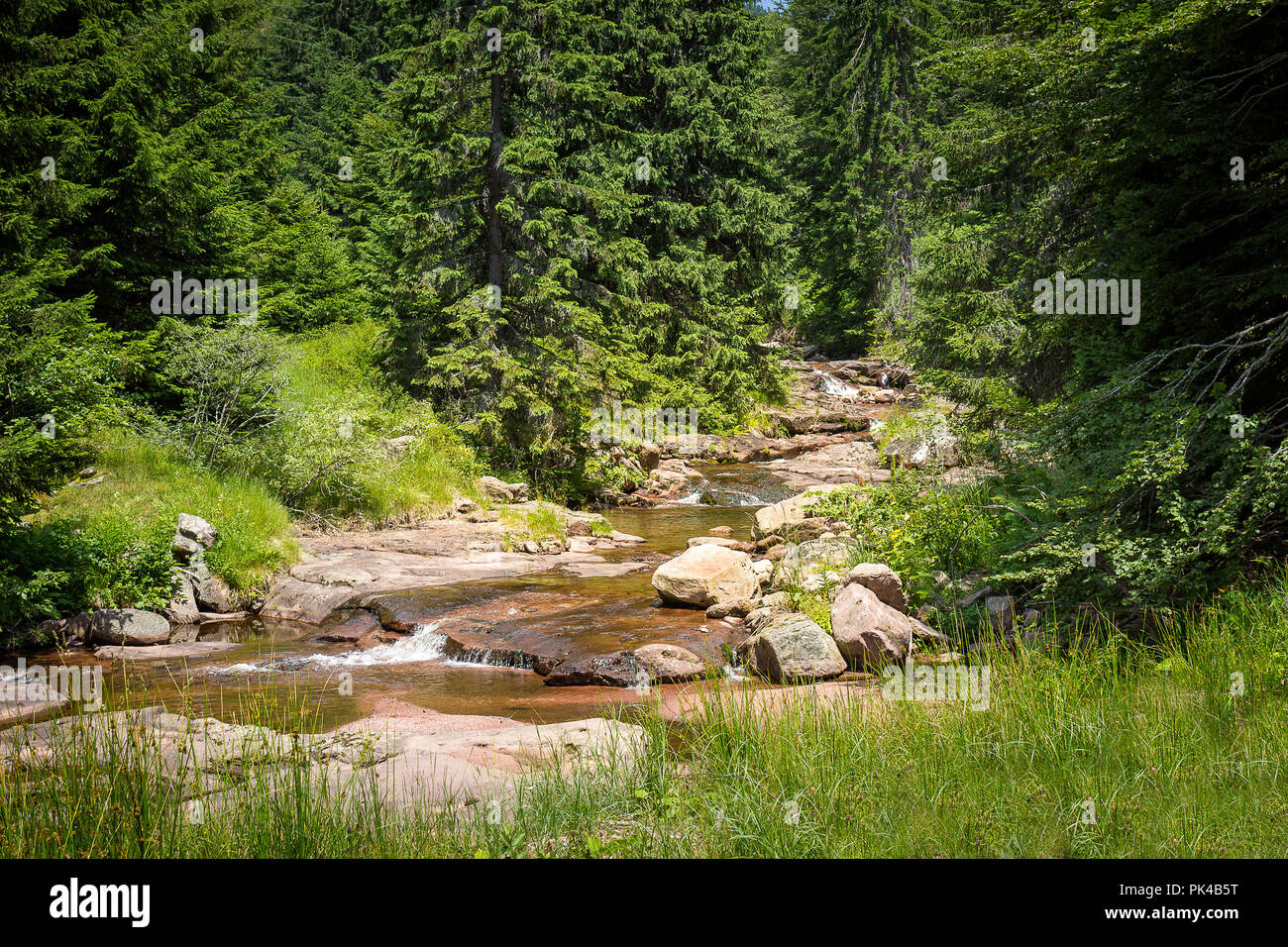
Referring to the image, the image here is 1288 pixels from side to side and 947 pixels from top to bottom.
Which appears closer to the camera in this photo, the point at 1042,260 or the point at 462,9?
the point at 1042,260

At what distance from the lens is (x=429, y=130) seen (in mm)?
18109

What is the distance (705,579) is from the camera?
1076 cm

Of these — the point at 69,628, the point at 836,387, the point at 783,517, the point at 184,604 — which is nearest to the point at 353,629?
the point at 184,604

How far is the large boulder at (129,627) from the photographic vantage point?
9.52m

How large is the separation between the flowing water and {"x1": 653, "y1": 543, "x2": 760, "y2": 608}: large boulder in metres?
0.22

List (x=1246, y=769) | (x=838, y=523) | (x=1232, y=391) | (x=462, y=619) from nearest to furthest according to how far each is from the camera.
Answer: (x=1246, y=769) → (x=1232, y=391) → (x=462, y=619) → (x=838, y=523)

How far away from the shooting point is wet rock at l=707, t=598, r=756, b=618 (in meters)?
10.3

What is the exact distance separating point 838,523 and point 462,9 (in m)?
14.3

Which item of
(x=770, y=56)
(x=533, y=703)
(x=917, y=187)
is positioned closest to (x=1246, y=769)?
(x=533, y=703)

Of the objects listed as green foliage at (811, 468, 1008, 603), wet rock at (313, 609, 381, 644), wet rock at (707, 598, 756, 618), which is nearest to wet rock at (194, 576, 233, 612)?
wet rock at (313, 609, 381, 644)

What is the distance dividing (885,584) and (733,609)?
2.10 m

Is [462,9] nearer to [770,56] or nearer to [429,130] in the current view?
[429,130]

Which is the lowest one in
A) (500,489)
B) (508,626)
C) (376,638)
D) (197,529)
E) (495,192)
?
(376,638)

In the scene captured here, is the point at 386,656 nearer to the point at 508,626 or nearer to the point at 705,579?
the point at 508,626
